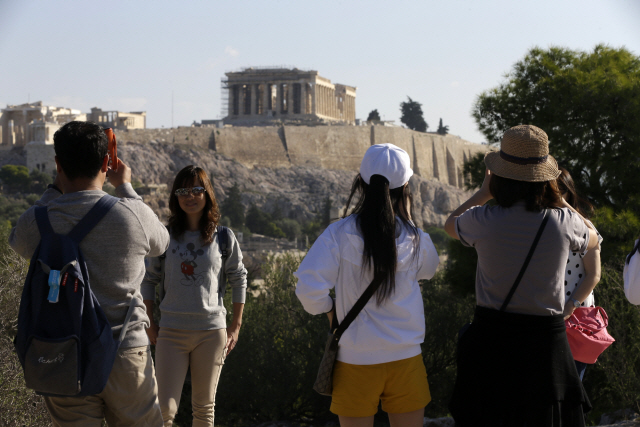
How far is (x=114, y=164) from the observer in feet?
7.55

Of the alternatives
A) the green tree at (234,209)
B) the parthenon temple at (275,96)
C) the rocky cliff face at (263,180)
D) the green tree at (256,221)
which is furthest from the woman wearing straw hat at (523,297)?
the parthenon temple at (275,96)

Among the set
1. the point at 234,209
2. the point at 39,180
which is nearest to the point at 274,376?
the point at 234,209

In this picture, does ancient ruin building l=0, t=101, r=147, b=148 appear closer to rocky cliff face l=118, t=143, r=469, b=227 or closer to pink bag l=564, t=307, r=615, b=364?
rocky cliff face l=118, t=143, r=469, b=227

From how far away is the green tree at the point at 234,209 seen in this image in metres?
42.1

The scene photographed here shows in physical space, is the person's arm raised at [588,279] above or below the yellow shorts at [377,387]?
above

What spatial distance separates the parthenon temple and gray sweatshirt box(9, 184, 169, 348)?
178 ft

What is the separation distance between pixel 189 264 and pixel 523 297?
1453 mm

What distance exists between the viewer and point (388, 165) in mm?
2305

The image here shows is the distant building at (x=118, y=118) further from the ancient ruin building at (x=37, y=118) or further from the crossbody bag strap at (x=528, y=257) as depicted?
the crossbody bag strap at (x=528, y=257)

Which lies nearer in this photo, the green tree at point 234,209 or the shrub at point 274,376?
the shrub at point 274,376

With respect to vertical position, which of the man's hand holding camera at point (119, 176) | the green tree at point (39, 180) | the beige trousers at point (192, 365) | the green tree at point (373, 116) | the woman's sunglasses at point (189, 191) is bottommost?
the green tree at point (39, 180)

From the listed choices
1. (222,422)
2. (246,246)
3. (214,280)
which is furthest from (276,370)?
(246,246)

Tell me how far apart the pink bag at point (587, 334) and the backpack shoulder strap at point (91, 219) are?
169 centimetres

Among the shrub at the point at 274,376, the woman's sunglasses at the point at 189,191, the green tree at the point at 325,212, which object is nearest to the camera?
the woman's sunglasses at the point at 189,191
